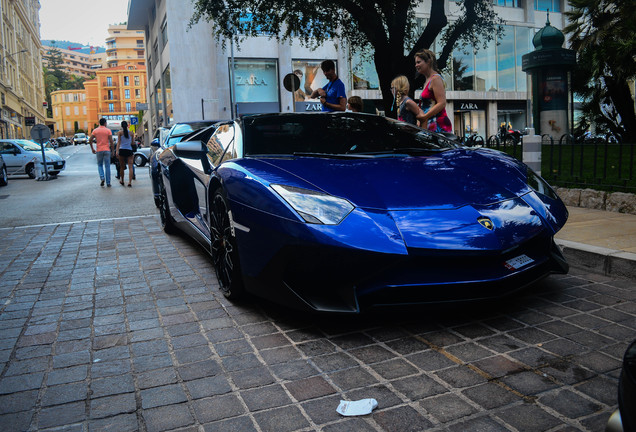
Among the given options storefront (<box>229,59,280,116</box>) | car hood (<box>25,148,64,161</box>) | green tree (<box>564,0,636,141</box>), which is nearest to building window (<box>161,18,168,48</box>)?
storefront (<box>229,59,280,116</box>)

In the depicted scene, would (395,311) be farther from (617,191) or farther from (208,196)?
(617,191)

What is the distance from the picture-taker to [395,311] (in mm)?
2893

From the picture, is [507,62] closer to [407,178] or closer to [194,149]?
[194,149]

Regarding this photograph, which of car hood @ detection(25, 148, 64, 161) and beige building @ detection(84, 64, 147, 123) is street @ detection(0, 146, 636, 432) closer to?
car hood @ detection(25, 148, 64, 161)

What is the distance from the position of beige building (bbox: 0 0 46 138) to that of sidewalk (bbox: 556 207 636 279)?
121 ft

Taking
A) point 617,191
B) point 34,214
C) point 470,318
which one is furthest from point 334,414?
point 34,214

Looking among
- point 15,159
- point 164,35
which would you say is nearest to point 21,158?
point 15,159

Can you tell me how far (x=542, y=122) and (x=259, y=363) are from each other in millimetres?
14643

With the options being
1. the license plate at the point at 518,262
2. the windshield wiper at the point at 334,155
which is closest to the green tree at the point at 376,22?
the windshield wiper at the point at 334,155

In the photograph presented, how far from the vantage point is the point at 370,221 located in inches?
114

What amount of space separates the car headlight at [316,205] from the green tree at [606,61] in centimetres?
1436

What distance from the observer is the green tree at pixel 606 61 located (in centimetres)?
1623

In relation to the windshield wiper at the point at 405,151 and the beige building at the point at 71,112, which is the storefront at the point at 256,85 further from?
the beige building at the point at 71,112

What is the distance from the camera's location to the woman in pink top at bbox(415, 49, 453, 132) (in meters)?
6.24
